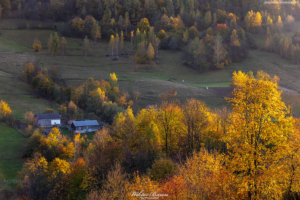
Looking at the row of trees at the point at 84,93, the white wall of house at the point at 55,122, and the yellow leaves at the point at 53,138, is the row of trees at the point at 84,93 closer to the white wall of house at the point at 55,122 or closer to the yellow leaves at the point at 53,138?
the white wall of house at the point at 55,122

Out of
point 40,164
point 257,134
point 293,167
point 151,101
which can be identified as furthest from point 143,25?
point 257,134

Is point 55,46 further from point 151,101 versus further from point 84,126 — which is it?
point 84,126

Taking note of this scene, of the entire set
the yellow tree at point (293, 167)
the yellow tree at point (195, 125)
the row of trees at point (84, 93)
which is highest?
the yellow tree at point (293, 167)

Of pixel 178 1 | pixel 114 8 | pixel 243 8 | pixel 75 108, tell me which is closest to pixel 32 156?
pixel 75 108

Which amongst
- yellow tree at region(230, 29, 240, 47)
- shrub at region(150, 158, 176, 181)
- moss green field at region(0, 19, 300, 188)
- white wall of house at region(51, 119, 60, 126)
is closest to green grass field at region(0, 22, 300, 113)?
moss green field at region(0, 19, 300, 188)

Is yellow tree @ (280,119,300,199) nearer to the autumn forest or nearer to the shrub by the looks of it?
the autumn forest

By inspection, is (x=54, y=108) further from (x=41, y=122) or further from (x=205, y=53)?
(x=205, y=53)

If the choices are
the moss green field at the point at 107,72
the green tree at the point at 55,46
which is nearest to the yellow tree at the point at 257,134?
the moss green field at the point at 107,72
